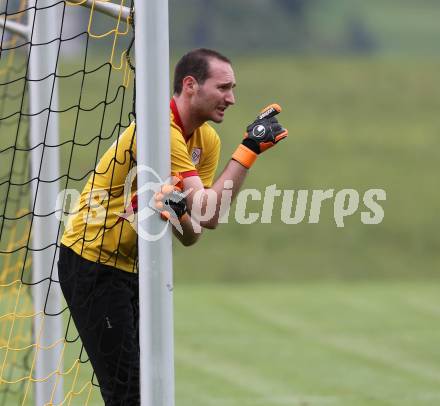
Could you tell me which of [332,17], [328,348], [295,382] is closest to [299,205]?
[328,348]

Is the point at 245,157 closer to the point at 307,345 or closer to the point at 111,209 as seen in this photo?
the point at 111,209

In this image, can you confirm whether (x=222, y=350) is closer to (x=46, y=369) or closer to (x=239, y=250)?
(x=46, y=369)

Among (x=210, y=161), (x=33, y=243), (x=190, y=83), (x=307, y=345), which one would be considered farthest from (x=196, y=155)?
(x=307, y=345)

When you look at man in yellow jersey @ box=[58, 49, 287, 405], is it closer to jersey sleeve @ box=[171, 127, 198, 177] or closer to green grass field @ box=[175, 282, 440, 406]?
jersey sleeve @ box=[171, 127, 198, 177]

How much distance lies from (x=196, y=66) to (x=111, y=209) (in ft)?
2.33

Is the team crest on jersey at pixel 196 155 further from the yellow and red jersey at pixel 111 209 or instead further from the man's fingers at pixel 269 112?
the man's fingers at pixel 269 112

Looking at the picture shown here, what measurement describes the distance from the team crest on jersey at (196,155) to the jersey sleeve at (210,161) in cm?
7

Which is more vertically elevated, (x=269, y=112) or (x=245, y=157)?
(x=269, y=112)

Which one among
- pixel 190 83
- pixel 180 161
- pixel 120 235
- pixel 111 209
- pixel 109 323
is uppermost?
pixel 190 83

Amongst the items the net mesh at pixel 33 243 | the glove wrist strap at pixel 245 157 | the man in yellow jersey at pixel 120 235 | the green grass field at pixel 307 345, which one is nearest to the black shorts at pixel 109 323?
the man in yellow jersey at pixel 120 235

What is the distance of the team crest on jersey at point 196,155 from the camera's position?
4883 millimetres

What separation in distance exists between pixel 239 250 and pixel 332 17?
18.4m

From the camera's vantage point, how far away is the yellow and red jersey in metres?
4.63

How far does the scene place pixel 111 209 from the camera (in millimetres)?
4707
